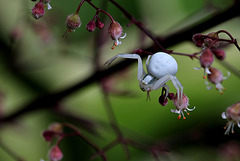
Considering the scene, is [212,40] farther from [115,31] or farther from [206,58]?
[115,31]

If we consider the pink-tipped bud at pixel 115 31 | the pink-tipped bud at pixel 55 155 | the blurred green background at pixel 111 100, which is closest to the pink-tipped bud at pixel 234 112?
the pink-tipped bud at pixel 115 31

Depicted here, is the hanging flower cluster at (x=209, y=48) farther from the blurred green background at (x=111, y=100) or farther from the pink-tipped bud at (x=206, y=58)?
the blurred green background at (x=111, y=100)

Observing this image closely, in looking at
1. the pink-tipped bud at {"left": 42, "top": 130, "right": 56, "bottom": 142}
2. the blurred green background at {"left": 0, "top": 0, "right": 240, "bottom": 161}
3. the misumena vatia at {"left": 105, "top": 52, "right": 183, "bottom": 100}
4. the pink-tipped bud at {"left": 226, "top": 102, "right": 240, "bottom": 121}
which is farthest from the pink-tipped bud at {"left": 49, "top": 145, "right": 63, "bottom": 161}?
the blurred green background at {"left": 0, "top": 0, "right": 240, "bottom": 161}

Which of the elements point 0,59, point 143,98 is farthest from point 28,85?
point 143,98

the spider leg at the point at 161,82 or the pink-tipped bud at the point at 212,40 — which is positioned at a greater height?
the pink-tipped bud at the point at 212,40

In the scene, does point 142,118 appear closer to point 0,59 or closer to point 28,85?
point 28,85

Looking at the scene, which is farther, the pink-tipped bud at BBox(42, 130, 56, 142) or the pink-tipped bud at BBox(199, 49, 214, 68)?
the pink-tipped bud at BBox(42, 130, 56, 142)

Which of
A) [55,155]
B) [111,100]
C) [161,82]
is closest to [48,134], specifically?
[55,155]

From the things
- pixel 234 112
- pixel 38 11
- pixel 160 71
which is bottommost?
pixel 234 112

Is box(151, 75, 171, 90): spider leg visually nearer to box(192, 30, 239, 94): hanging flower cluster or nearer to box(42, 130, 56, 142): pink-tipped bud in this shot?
box(192, 30, 239, 94): hanging flower cluster
